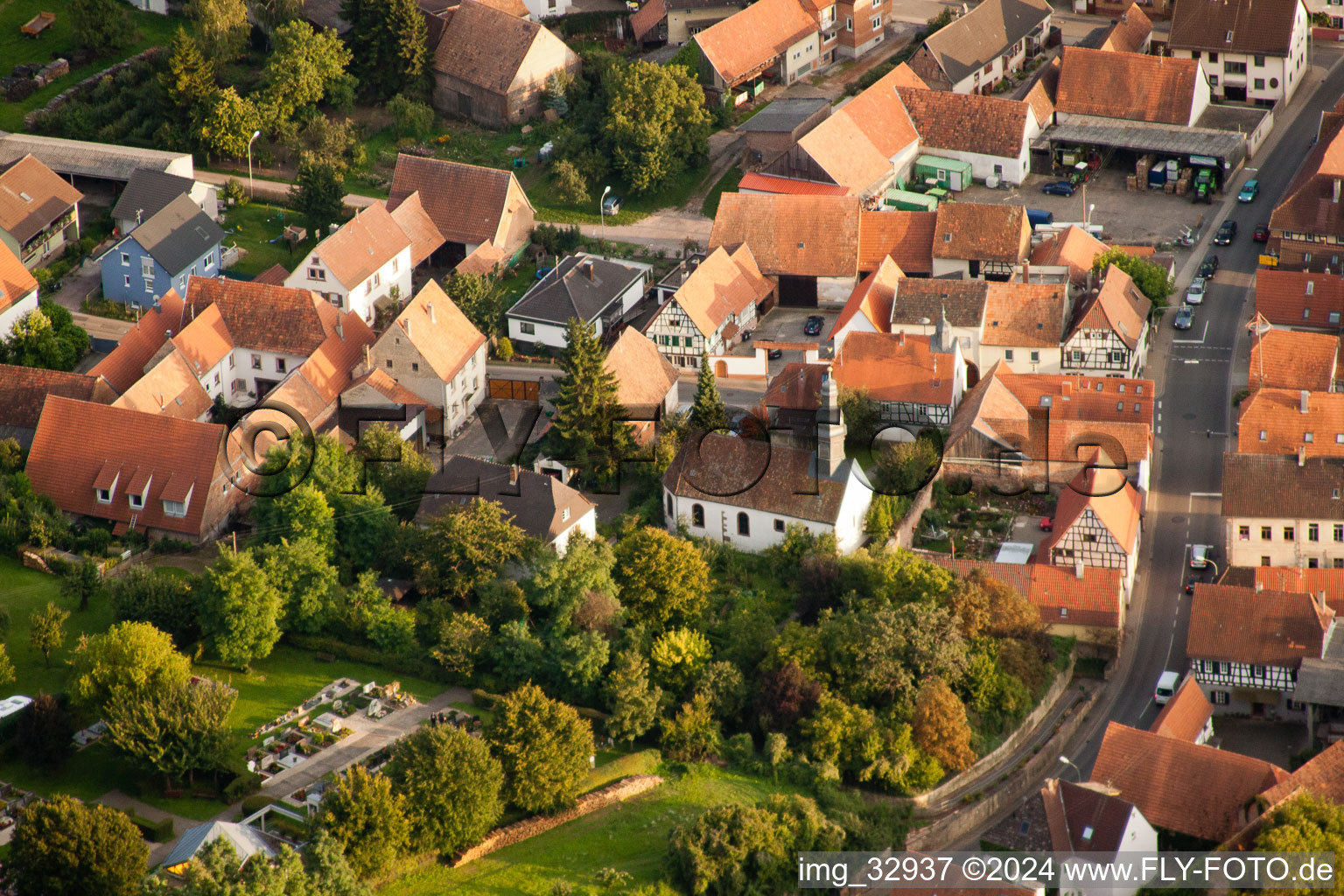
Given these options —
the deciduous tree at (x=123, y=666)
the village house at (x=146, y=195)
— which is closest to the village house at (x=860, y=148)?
the village house at (x=146, y=195)

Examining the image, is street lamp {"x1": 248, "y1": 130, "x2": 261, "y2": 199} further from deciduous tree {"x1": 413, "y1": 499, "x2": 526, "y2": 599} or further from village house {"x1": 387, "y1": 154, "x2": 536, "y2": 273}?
deciduous tree {"x1": 413, "y1": 499, "x2": 526, "y2": 599}

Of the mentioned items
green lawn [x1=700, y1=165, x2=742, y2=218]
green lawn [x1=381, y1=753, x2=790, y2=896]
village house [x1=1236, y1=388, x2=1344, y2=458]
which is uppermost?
green lawn [x1=700, y1=165, x2=742, y2=218]

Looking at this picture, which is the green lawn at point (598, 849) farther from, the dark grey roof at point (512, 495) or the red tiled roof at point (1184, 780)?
the dark grey roof at point (512, 495)

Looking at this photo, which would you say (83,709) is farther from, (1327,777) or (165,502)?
(1327,777)

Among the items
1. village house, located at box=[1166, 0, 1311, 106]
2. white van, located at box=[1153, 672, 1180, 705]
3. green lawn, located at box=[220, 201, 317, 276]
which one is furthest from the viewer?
village house, located at box=[1166, 0, 1311, 106]

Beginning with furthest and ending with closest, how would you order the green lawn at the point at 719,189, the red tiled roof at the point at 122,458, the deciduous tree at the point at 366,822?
the green lawn at the point at 719,189, the red tiled roof at the point at 122,458, the deciduous tree at the point at 366,822

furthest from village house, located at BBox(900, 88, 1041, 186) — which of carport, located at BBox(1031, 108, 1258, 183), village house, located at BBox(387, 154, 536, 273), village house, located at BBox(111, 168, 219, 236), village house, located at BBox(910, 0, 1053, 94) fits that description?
village house, located at BBox(111, 168, 219, 236)

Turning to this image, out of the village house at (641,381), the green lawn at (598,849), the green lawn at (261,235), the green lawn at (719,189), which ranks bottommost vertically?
the green lawn at (598,849)
